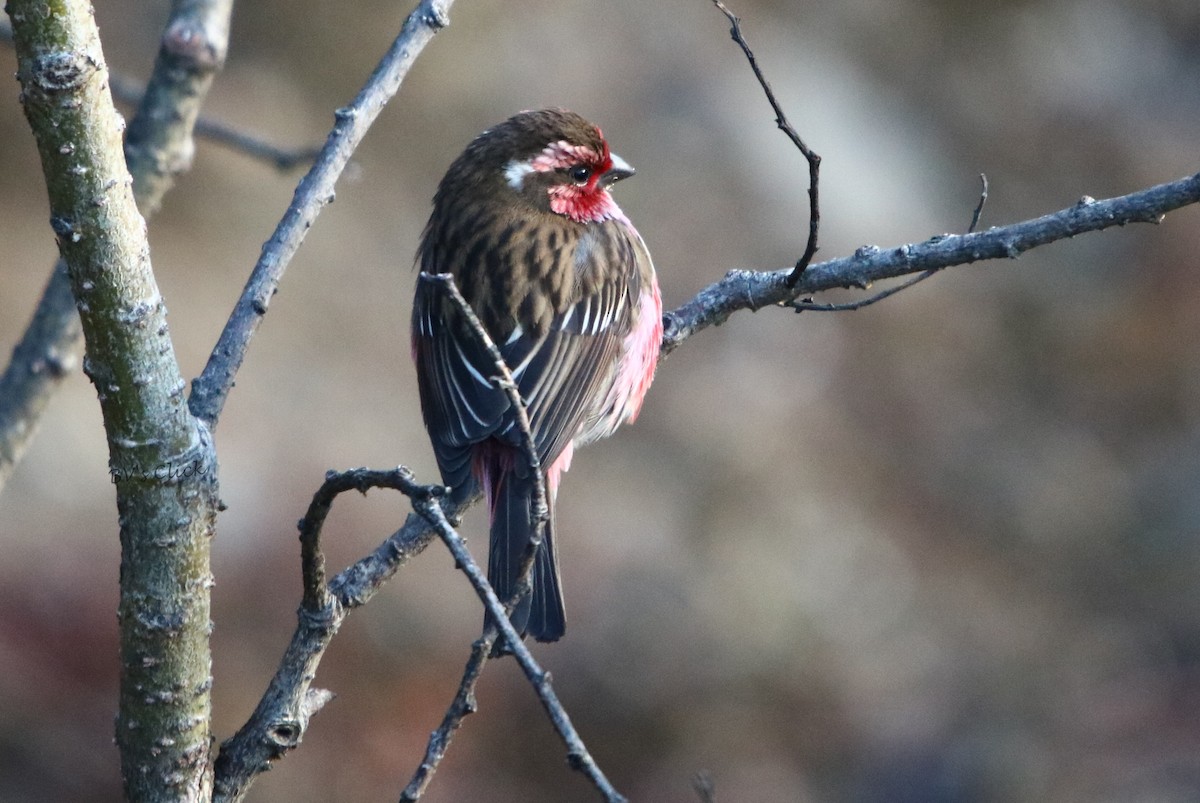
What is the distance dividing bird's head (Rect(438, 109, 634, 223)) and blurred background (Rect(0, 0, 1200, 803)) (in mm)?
4369

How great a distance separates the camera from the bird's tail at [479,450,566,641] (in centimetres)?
446

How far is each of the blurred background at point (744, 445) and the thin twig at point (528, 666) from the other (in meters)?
6.41

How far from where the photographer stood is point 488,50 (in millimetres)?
12406

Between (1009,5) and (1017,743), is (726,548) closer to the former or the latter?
(1017,743)

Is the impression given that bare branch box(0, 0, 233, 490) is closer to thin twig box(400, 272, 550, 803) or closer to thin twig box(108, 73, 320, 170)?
thin twig box(108, 73, 320, 170)

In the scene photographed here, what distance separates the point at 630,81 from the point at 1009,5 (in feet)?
17.5

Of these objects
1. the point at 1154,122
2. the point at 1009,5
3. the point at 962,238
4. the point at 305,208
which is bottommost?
the point at 962,238

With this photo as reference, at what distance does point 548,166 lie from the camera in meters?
5.75

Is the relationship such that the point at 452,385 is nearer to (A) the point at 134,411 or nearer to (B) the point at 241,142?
(B) the point at 241,142

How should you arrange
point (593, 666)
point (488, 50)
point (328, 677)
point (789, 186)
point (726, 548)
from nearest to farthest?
1. point (328, 677)
2. point (593, 666)
3. point (726, 548)
4. point (488, 50)
5. point (789, 186)

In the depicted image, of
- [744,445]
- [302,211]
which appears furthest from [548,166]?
[744,445]

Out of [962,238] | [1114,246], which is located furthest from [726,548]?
[962,238]

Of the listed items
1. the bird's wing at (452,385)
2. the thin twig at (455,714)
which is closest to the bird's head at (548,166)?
the bird's wing at (452,385)

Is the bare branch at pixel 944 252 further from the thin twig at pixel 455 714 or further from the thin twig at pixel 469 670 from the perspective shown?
the thin twig at pixel 455 714
